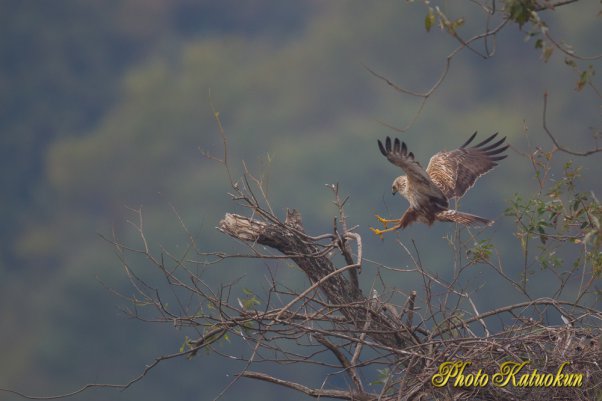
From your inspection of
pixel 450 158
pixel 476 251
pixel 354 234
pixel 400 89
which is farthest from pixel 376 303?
pixel 450 158

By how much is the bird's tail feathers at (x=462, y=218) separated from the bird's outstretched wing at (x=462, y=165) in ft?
0.98

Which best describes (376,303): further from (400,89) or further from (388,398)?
(400,89)

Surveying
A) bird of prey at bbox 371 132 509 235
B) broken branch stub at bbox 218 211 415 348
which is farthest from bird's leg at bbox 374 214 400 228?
broken branch stub at bbox 218 211 415 348

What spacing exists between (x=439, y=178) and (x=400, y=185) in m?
0.41

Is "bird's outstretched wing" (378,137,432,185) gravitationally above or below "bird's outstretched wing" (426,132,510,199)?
below

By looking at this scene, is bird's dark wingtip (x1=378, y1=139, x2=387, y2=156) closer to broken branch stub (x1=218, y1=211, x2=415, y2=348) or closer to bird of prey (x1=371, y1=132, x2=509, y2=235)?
bird of prey (x1=371, y1=132, x2=509, y2=235)

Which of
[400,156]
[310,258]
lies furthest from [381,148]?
[310,258]

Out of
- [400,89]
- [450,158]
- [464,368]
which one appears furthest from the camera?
[450,158]

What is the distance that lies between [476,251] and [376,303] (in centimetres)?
85

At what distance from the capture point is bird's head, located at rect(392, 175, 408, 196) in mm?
6961

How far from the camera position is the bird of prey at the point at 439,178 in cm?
616

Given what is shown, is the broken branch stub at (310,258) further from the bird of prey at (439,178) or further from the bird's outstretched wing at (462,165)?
the bird's outstretched wing at (462,165)

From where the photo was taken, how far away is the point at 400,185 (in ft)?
23.1

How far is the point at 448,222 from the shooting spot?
6.81 meters
